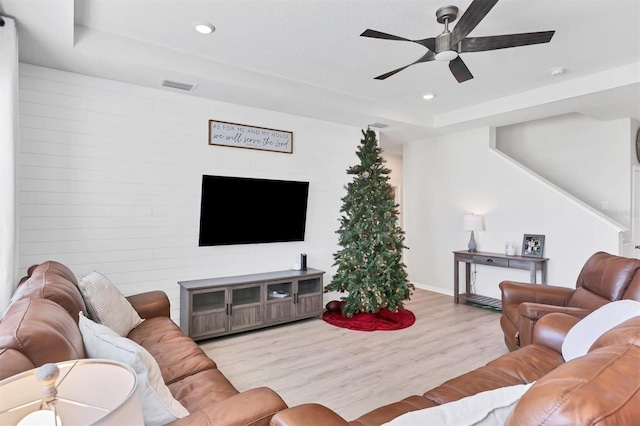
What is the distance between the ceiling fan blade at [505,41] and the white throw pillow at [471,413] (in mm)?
2224

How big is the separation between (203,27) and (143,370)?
2649 millimetres

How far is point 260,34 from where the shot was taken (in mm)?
3055

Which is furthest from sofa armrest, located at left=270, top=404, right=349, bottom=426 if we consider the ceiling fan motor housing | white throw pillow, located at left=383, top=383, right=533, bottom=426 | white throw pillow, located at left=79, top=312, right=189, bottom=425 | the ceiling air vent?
the ceiling air vent

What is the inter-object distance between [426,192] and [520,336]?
3.77 meters

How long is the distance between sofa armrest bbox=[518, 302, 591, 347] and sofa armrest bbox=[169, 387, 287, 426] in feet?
7.30

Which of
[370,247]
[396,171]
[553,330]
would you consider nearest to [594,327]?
[553,330]

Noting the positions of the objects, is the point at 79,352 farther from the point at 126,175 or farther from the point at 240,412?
the point at 126,175

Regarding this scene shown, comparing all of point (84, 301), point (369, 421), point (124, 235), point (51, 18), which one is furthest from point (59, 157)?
point (369, 421)

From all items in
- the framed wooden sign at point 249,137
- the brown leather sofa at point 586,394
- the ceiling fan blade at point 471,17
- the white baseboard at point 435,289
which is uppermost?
the ceiling fan blade at point 471,17

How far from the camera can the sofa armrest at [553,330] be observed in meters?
2.24

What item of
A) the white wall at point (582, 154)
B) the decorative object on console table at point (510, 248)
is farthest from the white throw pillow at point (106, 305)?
the white wall at point (582, 154)

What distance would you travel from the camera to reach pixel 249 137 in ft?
14.4

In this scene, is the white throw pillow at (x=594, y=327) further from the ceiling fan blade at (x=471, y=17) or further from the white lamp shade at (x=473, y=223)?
the white lamp shade at (x=473, y=223)

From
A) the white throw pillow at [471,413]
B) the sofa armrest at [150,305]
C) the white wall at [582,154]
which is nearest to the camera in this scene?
the white throw pillow at [471,413]
